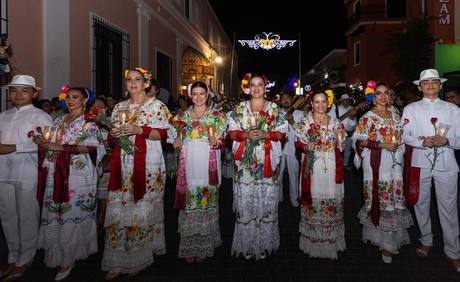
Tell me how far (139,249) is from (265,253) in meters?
1.54

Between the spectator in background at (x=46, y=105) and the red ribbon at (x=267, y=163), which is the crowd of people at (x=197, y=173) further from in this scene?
the spectator in background at (x=46, y=105)

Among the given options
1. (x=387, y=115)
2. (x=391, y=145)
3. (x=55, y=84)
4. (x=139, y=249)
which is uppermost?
(x=55, y=84)

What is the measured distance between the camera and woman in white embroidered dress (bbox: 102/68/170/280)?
4.44 meters

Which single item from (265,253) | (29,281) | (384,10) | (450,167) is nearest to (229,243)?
(265,253)

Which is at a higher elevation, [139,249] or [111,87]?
[111,87]

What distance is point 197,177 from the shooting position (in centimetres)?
481

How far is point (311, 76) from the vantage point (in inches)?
2247

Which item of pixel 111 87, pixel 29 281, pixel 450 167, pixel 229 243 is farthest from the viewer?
pixel 111 87

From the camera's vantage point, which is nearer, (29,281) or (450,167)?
(29,281)

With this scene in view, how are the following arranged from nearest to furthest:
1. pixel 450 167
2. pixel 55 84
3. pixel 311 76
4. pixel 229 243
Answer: pixel 450 167, pixel 229 243, pixel 55 84, pixel 311 76

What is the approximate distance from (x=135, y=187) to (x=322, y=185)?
2231 mm

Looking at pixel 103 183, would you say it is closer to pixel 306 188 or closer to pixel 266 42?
pixel 306 188

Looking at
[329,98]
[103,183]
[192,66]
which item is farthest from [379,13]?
[103,183]

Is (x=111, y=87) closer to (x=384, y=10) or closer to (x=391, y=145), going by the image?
(x=391, y=145)
